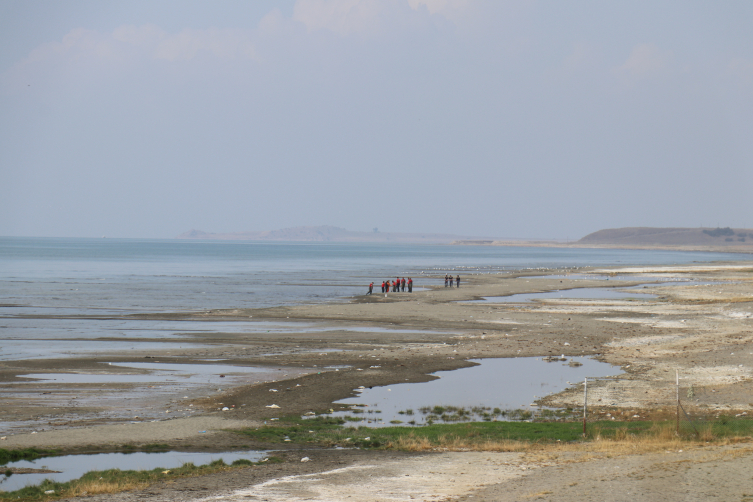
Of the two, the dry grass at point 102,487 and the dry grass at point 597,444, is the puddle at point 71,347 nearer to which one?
the dry grass at point 102,487

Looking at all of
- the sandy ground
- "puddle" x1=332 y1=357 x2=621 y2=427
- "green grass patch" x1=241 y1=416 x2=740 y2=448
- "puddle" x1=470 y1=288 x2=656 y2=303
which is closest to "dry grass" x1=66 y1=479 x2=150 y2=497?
the sandy ground

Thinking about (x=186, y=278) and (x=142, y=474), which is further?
(x=186, y=278)

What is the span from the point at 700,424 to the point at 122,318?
4043 centimetres

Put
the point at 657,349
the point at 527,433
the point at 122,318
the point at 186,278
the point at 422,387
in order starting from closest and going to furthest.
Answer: the point at 527,433
the point at 422,387
the point at 657,349
the point at 122,318
the point at 186,278

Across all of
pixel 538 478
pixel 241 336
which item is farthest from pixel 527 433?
pixel 241 336

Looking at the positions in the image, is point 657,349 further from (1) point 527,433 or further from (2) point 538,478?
(2) point 538,478

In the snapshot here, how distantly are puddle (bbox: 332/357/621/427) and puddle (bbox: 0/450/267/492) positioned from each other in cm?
468

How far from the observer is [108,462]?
55.7 ft

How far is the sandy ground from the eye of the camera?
46.6 ft

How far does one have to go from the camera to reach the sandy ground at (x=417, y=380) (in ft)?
46.6

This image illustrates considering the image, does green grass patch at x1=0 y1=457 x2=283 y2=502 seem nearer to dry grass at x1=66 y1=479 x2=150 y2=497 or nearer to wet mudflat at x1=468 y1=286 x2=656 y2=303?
dry grass at x1=66 y1=479 x2=150 y2=497

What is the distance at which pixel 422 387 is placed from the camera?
87.8ft

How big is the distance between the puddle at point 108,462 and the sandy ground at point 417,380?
60 centimetres

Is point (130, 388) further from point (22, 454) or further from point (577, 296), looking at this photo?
point (577, 296)
